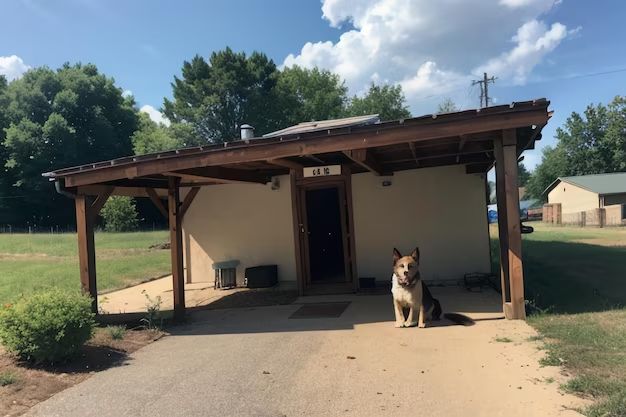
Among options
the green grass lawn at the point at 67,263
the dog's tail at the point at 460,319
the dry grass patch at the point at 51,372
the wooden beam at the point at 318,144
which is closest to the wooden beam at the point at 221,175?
the wooden beam at the point at 318,144

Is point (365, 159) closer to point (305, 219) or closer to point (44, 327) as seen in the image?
point (305, 219)

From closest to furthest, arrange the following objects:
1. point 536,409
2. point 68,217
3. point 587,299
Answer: point 536,409 → point 587,299 → point 68,217

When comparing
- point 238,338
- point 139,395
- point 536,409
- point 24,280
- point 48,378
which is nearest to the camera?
point 536,409

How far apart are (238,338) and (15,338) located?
265 cm

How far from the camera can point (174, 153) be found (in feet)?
24.1

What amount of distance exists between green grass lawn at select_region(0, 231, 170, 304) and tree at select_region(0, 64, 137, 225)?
16.7 metres

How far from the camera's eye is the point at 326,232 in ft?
42.2

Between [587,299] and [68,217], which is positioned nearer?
[587,299]

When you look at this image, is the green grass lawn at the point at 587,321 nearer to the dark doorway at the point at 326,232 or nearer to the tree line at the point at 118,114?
the dark doorway at the point at 326,232

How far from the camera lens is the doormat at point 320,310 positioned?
7.99m

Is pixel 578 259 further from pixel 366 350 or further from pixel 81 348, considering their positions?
pixel 81 348

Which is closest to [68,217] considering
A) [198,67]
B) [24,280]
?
[198,67]

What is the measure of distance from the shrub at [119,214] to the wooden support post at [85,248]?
2538cm

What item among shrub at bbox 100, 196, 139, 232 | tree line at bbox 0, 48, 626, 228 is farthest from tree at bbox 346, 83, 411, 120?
shrub at bbox 100, 196, 139, 232
